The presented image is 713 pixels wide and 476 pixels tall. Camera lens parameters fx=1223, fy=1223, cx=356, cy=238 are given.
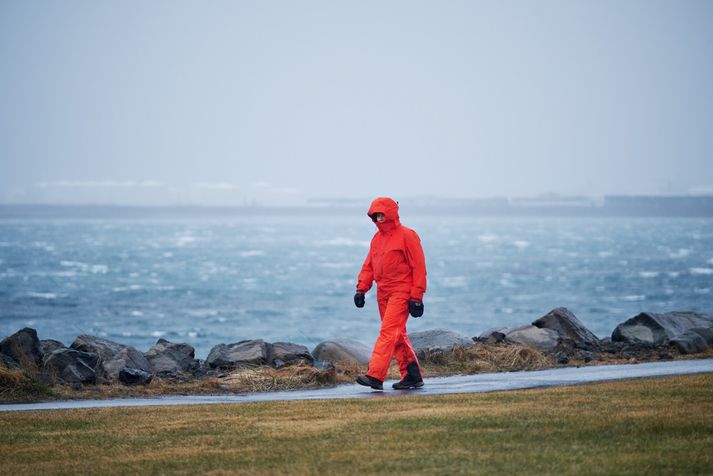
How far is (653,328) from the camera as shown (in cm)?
1770

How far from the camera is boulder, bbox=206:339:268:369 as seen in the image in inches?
611

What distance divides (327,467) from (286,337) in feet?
144

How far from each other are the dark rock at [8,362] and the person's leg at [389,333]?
423 centimetres

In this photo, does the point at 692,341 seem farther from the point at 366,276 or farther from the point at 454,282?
the point at 454,282

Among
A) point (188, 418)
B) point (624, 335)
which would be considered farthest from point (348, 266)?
point (188, 418)

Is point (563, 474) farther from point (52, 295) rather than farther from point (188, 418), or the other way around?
point (52, 295)

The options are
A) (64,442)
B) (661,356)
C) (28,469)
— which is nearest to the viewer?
(28,469)

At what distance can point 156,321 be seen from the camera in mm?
58906

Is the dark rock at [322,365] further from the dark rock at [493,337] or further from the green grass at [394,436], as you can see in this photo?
the green grass at [394,436]

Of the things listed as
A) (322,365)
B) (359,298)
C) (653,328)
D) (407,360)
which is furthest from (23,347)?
(653,328)

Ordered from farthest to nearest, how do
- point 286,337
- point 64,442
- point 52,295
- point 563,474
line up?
1. point 52,295
2. point 286,337
3. point 64,442
4. point 563,474

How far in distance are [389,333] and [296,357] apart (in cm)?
336

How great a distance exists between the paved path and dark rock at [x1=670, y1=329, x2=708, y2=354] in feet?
5.52

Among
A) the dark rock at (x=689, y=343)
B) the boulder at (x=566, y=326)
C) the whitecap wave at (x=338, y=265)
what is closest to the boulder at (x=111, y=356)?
the boulder at (x=566, y=326)
